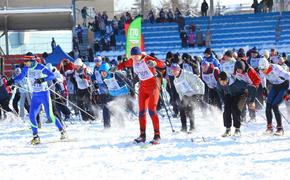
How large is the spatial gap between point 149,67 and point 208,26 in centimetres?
2287

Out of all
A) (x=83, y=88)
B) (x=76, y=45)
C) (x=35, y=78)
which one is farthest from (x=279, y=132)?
(x=76, y=45)

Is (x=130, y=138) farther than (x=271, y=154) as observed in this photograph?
Yes

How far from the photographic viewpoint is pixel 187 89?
11.5 metres

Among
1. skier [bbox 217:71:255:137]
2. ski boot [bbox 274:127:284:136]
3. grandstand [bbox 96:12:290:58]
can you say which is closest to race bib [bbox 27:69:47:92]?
skier [bbox 217:71:255:137]

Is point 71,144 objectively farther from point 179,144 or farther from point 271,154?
point 271,154

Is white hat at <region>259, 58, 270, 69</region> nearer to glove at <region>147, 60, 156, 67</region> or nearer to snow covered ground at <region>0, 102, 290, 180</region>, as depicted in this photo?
snow covered ground at <region>0, 102, 290, 180</region>

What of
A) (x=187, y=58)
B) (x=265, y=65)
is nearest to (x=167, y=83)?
(x=187, y=58)

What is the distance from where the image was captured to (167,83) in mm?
16125

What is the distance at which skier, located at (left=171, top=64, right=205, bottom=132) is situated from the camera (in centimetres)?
1145

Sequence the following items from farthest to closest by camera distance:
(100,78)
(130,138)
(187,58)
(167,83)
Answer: (167,83)
(187,58)
(100,78)
(130,138)

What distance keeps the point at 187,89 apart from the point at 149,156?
2954mm

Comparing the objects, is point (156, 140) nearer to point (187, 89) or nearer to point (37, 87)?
point (187, 89)

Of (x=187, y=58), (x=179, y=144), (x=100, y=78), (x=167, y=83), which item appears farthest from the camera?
(x=167, y=83)

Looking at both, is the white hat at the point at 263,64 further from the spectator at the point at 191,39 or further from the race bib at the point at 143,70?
the spectator at the point at 191,39
